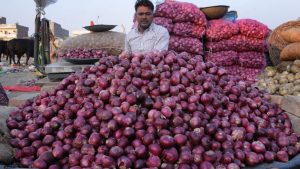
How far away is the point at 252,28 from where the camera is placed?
6500 mm

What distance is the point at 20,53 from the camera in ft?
61.4

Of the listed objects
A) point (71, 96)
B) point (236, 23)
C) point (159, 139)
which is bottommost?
point (159, 139)

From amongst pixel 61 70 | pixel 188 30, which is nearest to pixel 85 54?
pixel 61 70

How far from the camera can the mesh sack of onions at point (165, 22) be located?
226 inches

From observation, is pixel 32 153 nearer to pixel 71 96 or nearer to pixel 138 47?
pixel 71 96

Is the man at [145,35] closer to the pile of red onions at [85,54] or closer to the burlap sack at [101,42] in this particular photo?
the pile of red onions at [85,54]

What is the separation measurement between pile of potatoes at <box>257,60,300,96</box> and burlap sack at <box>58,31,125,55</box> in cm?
319

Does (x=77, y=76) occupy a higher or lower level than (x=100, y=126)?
higher

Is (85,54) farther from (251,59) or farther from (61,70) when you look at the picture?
(251,59)

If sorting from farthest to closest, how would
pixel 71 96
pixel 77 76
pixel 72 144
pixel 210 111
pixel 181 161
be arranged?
pixel 77 76, pixel 71 96, pixel 210 111, pixel 72 144, pixel 181 161

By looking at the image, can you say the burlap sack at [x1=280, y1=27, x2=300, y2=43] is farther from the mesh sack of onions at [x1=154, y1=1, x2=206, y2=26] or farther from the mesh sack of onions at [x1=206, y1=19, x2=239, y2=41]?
the mesh sack of onions at [x1=154, y1=1, x2=206, y2=26]

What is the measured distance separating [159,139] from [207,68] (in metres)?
0.89

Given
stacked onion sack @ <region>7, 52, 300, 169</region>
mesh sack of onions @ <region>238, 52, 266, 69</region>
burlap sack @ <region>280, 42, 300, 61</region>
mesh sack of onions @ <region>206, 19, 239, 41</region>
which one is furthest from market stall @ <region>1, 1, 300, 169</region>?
mesh sack of onions @ <region>238, 52, 266, 69</region>

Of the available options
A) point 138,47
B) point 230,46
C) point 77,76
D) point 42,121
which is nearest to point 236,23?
point 230,46
